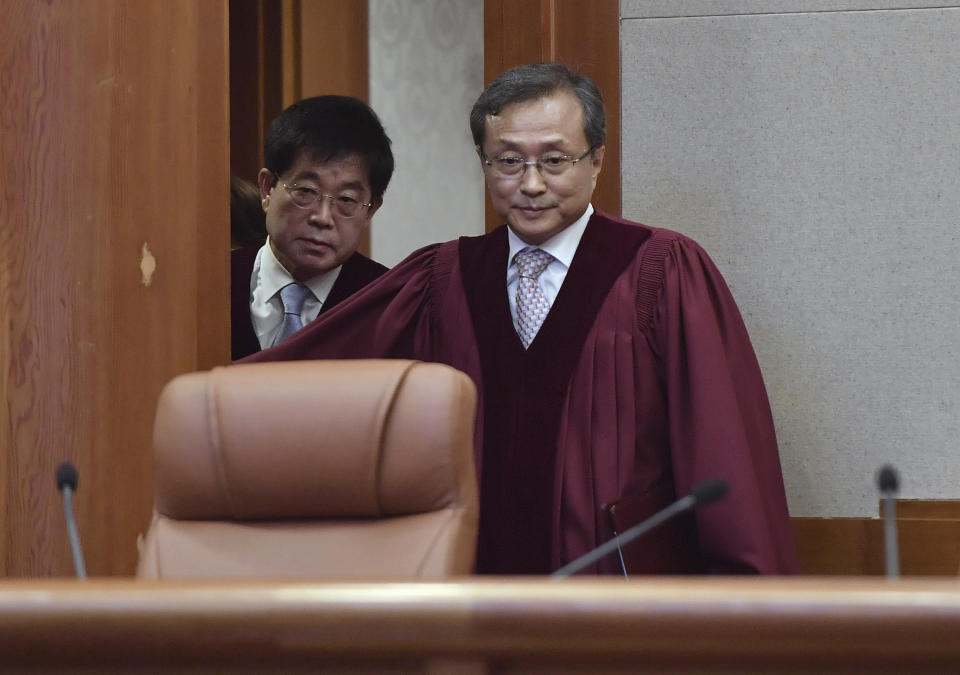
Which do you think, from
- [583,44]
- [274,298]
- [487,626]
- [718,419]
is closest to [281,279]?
[274,298]

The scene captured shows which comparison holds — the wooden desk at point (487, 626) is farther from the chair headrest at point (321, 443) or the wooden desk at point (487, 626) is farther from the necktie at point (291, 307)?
the necktie at point (291, 307)

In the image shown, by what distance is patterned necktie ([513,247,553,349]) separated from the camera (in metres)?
2.34

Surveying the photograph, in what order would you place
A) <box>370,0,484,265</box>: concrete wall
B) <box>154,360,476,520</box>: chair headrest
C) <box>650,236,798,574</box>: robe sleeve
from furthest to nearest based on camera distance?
<box>370,0,484,265</box>: concrete wall
<box>650,236,798,574</box>: robe sleeve
<box>154,360,476,520</box>: chair headrest

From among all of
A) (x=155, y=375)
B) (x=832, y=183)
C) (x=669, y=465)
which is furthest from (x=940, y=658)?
(x=832, y=183)

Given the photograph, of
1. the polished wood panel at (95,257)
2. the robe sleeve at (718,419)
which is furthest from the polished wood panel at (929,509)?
the polished wood panel at (95,257)

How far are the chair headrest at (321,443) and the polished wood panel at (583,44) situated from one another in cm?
126

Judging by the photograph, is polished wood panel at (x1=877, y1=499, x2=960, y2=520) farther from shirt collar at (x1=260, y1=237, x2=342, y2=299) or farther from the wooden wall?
the wooden wall

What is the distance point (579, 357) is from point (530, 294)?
0.17 meters

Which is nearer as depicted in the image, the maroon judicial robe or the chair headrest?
the chair headrest

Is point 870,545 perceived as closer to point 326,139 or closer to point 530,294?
point 530,294

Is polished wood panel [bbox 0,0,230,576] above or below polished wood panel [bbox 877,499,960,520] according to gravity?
above

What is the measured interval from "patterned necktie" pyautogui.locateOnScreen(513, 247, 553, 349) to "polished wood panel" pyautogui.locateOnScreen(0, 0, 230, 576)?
0.62 meters

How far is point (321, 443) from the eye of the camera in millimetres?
1652

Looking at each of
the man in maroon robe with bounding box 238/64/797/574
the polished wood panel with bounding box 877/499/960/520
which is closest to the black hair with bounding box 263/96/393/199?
the man in maroon robe with bounding box 238/64/797/574
